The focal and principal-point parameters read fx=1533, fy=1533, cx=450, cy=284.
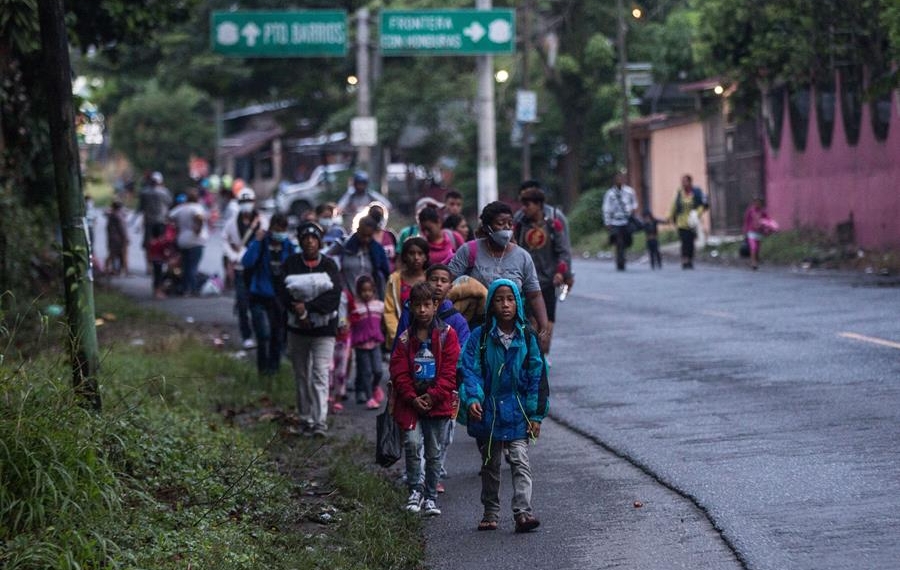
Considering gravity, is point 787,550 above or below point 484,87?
below

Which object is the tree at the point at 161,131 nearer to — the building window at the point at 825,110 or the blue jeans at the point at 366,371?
the building window at the point at 825,110

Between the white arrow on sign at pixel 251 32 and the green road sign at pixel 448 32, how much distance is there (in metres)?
2.50

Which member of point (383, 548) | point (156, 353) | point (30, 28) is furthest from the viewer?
point (156, 353)

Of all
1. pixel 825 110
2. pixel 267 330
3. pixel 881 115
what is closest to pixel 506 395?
pixel 267 330

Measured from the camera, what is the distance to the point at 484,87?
96.2ft

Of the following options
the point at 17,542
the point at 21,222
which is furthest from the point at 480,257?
the point at 21,222

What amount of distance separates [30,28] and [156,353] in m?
4.20

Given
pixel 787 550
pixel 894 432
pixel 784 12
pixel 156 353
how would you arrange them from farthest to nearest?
pixel 784 12, pixel 156 353, pixel 894 432, pixel 787 550

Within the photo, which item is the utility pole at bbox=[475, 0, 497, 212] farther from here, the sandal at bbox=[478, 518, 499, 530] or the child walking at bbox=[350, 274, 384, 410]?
the sandal at bbox=[478, 518, 499, 530]

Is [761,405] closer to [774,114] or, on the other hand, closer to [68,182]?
[68,182]

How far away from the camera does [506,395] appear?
8.41 metres

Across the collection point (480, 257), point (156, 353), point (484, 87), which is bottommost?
point (156, 353)

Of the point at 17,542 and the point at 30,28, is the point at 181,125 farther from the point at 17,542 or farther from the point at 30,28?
the point at 17,542

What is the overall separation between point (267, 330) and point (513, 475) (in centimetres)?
695
